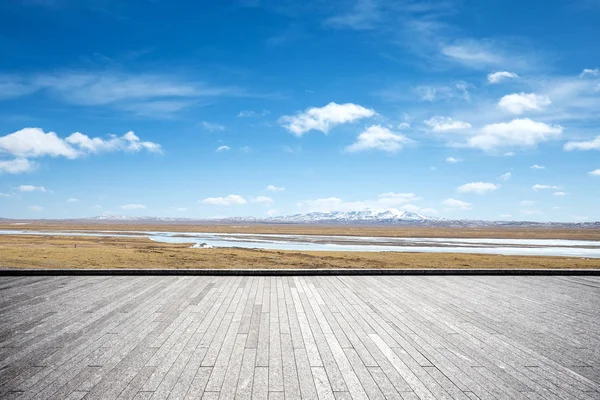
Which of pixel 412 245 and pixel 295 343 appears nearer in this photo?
pixel 295 343

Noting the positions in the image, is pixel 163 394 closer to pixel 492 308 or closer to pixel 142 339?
pixel 142 339

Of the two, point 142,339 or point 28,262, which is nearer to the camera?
point 142,339

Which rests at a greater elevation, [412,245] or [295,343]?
[295,343]

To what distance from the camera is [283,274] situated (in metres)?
11.6

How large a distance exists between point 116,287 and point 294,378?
7054 millimetres

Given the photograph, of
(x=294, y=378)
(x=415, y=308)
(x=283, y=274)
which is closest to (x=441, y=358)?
(x=294, y=378)

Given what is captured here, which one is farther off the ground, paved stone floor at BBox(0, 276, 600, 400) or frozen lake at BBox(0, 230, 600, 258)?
paved stone floor at BBox(0, 276, 600, 400)

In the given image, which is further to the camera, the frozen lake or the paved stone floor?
the frozen lake

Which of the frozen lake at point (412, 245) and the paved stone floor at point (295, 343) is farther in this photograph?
the frozen lake at point (412, 245)

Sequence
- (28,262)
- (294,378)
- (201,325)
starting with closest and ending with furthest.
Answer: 1. (294,378)
2. (201,325)
3. (28,262)

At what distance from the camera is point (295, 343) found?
5438 millimetres

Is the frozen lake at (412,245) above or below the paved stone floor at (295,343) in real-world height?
below

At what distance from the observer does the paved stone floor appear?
4.04 metres

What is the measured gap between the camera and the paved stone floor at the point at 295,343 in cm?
404
